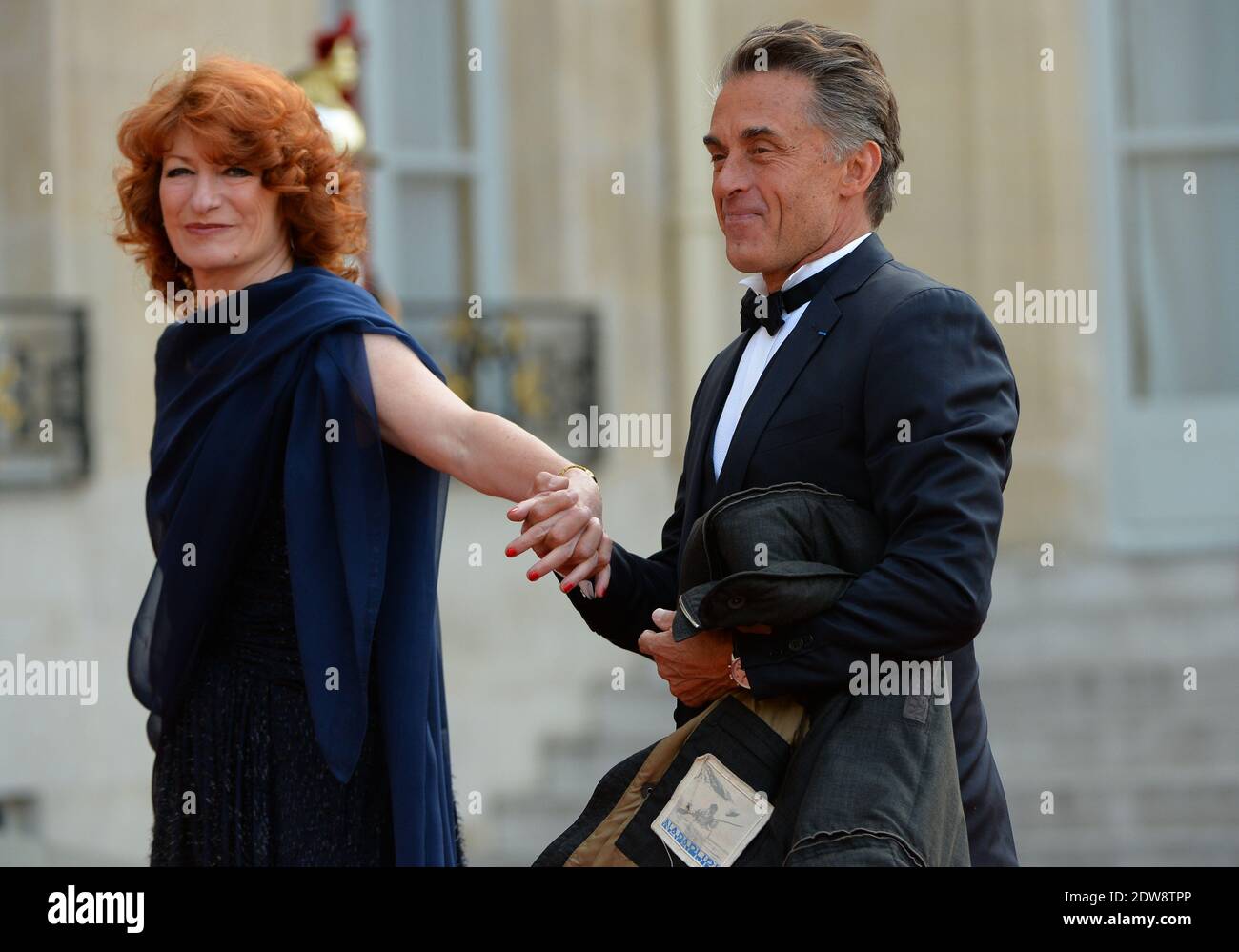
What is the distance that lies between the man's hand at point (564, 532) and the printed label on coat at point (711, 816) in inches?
19.1

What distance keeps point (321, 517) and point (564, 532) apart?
1.35 feet

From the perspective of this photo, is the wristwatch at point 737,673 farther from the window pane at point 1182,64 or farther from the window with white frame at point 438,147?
the window pane at point 1182,64

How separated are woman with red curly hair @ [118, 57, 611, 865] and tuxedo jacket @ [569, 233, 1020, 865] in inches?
16.9

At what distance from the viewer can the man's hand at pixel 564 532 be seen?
9.66 ft

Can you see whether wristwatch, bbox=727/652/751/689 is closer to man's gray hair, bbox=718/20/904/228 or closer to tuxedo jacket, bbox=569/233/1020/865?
tuxedo jacket, bbox=569/233/1020/865

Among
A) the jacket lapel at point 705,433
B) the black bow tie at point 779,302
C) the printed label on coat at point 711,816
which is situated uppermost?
the black bow tie at point 779,302

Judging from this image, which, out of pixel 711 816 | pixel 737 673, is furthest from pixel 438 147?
pixel 711 816

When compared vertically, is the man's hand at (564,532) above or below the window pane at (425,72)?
below

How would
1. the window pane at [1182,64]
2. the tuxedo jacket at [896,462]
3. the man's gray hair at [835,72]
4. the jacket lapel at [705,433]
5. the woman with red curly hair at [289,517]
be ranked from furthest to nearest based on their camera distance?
Answer: the window pane at [1182,64]
the woman with red curly hair at [289,517]
the jacket lapel at [705,433]
the man's gray hair at [835,72]
the tuxedo jacket at [896,462]

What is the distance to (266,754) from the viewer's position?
10.2 ft

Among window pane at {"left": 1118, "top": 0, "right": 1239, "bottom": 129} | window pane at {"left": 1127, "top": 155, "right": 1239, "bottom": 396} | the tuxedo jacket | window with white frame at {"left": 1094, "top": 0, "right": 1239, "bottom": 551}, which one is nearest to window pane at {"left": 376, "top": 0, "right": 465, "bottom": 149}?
window with white frame at {"left": 1094, "top": 0, "right": 1239, "bottom": 551}

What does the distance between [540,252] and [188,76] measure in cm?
582

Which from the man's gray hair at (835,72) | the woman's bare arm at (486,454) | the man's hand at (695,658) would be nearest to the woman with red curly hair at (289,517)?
the woman's bare arm at (486,454)

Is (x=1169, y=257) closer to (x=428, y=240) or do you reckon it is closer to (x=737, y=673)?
(x=428, y=240)
